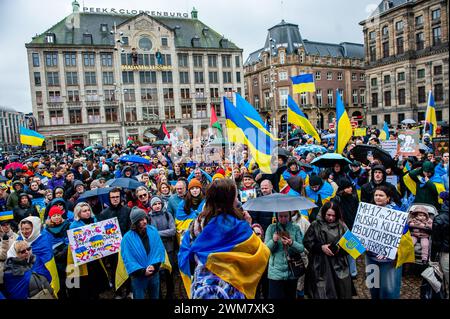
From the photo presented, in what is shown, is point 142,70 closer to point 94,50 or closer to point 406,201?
point 94,50

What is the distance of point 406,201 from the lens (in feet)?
24.4

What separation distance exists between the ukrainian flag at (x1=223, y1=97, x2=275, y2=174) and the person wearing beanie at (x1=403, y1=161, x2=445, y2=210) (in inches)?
125

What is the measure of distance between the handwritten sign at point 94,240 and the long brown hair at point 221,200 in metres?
2.52

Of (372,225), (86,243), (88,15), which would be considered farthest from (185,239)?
(88,15)

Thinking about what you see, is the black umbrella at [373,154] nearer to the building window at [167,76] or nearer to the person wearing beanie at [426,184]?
the person wearing beanie at [426,184]

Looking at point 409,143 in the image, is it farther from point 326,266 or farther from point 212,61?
point 212,61

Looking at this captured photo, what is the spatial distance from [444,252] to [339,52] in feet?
201

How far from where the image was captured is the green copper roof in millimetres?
47094

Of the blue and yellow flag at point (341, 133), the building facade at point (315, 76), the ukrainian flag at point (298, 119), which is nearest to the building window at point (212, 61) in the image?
the building facade at point (315, 76)

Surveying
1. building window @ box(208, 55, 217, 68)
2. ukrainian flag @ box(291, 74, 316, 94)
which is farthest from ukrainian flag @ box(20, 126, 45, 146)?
building window @ box(208, 55, 217, 68)

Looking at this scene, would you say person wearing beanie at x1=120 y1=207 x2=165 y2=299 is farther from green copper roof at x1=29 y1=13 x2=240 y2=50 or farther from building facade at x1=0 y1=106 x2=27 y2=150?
green copper roof at x1=29 y1=13 x2=240 y2=50

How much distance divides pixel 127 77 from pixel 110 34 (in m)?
6.68

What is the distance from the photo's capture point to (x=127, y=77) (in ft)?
161

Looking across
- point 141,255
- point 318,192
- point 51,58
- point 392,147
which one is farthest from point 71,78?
point 141,255
